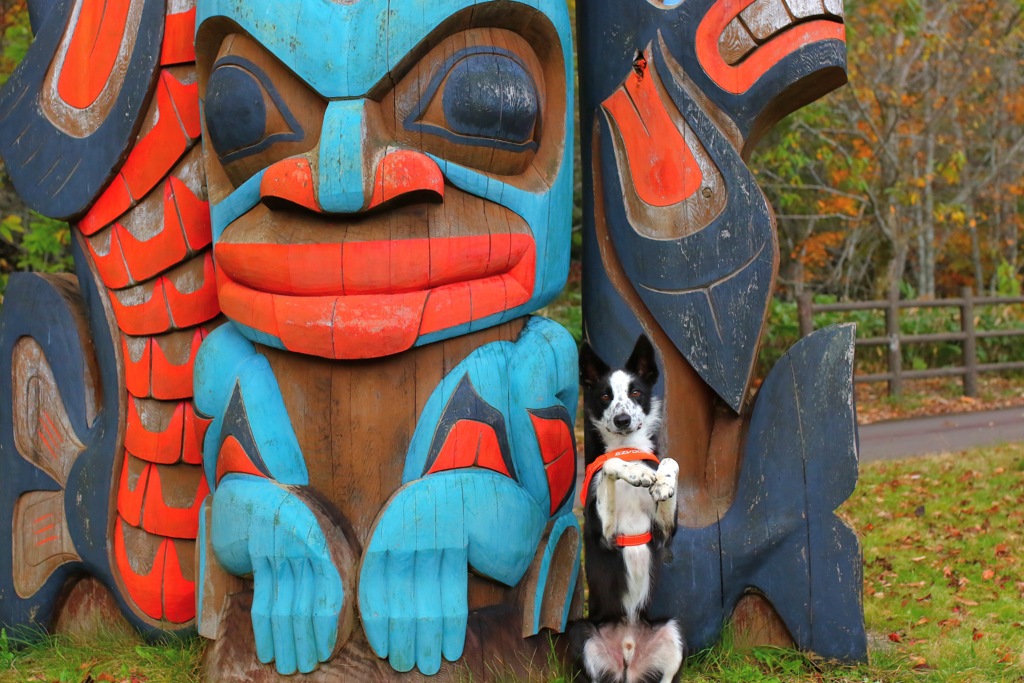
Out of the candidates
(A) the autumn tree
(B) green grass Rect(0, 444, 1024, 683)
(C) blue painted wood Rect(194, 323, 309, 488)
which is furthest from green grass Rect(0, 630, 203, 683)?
(A) the autumn tree

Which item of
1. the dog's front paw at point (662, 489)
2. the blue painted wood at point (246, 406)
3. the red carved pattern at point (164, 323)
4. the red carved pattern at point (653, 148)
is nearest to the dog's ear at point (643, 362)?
the dog's front paw at point (662, 489)

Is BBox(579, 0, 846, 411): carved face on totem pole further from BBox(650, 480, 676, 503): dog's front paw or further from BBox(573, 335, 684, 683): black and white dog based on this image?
BBox(650, 480, 676, 503): dog's front paw

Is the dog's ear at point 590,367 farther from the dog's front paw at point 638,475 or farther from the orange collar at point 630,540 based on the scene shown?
the orange collar at point 630,540

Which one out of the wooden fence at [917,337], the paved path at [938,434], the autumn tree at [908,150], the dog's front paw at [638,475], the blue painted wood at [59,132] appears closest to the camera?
the dog's front paw at [638,475]

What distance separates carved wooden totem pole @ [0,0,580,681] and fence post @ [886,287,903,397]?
9605 millimetres

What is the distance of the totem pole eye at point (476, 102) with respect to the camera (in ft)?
10.4

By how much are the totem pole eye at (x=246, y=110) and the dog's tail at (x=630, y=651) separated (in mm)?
1863

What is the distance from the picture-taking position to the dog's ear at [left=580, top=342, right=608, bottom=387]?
330 centimetres

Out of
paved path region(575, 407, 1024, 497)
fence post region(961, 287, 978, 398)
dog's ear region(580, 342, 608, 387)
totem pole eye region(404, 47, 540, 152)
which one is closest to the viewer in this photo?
totem pole eye region(404, 47, 540, 152)

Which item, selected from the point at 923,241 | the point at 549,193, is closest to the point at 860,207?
the point at 923,241

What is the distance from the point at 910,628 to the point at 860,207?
13375 mm

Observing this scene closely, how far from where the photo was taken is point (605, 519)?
10.2 ft

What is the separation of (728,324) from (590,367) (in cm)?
54

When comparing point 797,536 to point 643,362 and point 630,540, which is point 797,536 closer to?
point 630,540
